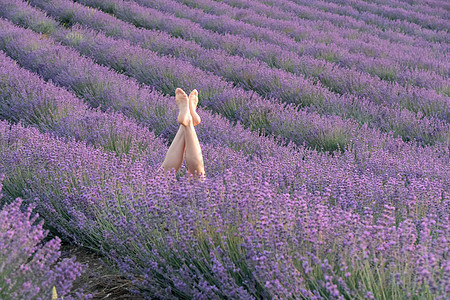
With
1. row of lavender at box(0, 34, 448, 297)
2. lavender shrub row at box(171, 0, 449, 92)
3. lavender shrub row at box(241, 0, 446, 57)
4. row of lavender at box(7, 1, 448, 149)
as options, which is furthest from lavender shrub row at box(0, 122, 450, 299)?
lavender shrub row at box(241, 0, 446, 57)

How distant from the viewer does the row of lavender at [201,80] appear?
4.40 meters

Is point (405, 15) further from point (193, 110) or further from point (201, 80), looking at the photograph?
point (193, 110)

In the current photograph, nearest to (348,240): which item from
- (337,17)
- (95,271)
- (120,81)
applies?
(95,271)

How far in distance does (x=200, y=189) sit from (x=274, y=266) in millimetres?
664

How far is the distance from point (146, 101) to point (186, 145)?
2231mm

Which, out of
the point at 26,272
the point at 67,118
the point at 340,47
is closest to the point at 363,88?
the point at 340,47

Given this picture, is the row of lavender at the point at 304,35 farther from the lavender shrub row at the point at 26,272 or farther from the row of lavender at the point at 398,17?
the lavender shrub row at the point at 26,272

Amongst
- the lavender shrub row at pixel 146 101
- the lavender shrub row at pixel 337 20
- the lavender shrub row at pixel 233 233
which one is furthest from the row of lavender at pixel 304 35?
the lavender shrub row at pixel 233 233

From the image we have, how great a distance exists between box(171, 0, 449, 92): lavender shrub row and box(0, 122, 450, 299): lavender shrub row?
4.35 metres

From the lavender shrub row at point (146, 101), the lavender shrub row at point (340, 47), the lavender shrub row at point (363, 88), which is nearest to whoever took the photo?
the lavender shrub row at point (146, 101)

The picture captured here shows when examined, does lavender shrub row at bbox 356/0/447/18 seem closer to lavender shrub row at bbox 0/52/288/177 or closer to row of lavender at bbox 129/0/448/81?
row of lavender at bbox 129/0/448/81

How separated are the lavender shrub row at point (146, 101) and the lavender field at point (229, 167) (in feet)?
0.07

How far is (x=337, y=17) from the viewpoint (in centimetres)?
1149

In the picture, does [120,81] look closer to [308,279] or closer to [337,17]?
[308,279]
